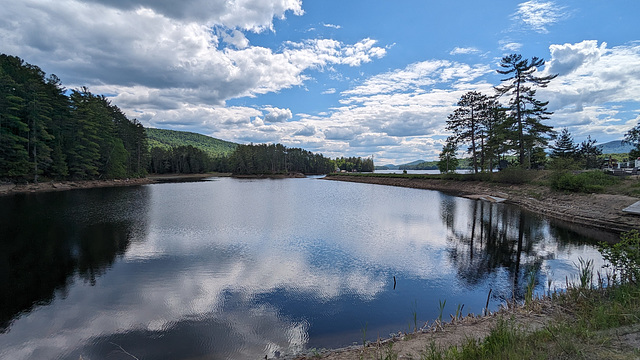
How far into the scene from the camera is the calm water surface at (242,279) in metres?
6.57

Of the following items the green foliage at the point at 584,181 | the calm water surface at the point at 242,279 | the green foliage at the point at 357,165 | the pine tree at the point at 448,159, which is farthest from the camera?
the green foliage at the point at 357,165

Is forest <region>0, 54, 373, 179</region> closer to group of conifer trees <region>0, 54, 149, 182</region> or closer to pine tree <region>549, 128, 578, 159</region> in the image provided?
group of conifer trees <region>0, 54, 149, 182</region>

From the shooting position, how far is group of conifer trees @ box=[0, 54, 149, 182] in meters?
36.8

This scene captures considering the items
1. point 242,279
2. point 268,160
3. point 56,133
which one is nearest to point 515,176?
point 242,279

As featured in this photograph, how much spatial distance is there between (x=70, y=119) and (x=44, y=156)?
34.1ft

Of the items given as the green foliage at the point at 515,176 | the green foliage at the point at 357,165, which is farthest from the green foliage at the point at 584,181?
the green foliage at the point at 357,165

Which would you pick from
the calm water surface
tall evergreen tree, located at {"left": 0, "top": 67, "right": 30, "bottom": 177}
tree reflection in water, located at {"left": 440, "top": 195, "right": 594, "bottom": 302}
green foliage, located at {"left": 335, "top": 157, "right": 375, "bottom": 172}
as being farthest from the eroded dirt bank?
green foliage, located at {"left": 335, "top": 157, "right": 375, "bottom": 172}

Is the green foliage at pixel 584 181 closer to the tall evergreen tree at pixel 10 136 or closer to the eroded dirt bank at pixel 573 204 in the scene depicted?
the eroded dirt bank at pixel 573 204

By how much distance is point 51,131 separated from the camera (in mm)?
47344

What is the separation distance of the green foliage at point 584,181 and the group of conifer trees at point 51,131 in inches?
2352

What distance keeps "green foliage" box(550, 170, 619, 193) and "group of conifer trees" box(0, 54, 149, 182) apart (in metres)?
59.7

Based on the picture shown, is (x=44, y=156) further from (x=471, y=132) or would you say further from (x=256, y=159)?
(x=256, y=159)

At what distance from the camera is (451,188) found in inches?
1799

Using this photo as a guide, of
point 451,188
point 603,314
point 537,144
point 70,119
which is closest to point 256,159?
point 70,119
